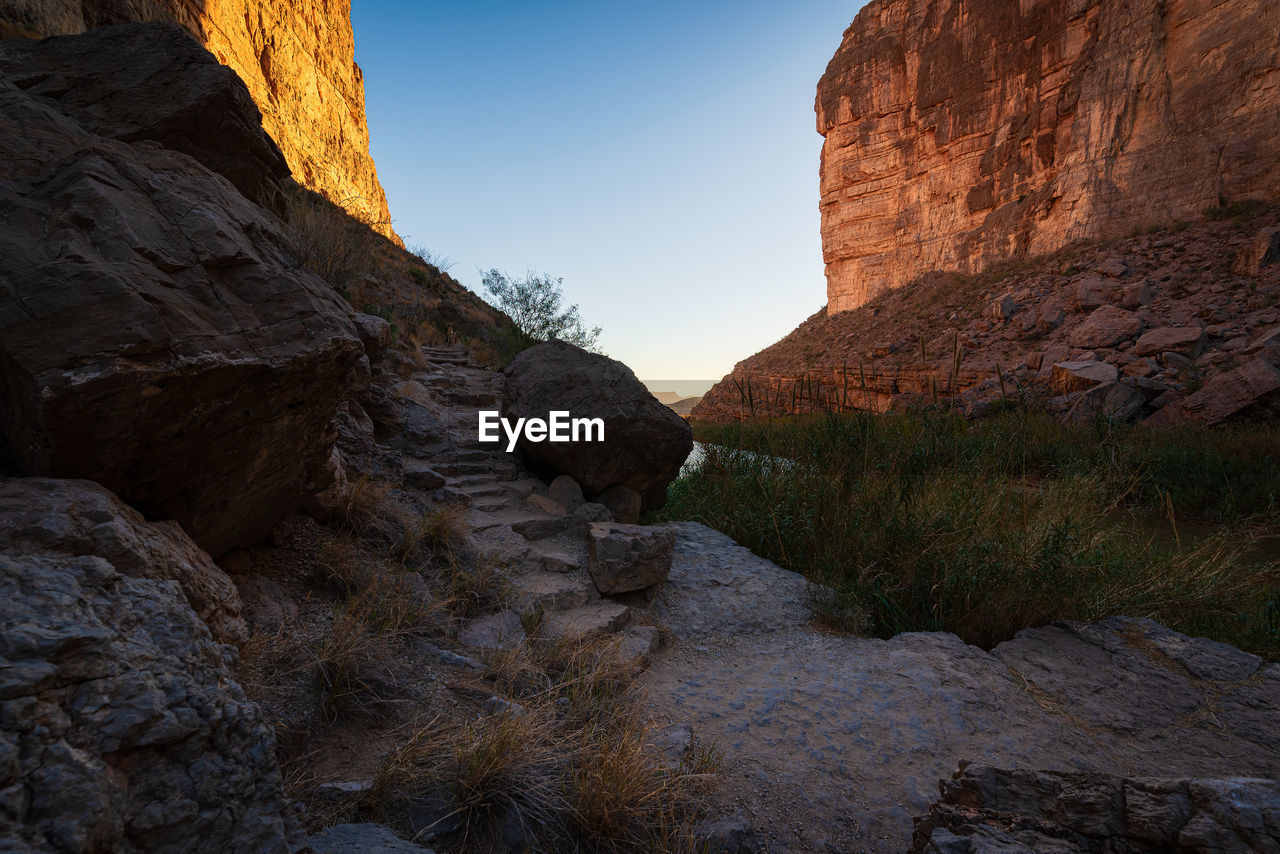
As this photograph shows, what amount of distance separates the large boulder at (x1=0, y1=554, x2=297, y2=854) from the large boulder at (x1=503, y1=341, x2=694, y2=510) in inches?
131

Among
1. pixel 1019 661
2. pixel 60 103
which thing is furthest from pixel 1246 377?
pixel 60 103

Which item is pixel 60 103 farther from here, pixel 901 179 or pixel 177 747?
pixel 901 179

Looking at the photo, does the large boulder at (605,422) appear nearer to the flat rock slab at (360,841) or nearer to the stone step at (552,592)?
the stone step at (552,592)

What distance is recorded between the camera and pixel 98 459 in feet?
5.20

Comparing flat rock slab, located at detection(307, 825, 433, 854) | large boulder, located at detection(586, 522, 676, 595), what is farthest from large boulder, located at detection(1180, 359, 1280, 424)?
flat rock slab, located at detection(307, 825, 433, 854)

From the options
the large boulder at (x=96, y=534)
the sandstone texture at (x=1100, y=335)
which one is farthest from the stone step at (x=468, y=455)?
the large boulder at (x=96, y=534)

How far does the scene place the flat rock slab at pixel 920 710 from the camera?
2.03 meters

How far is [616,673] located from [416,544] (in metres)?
1.54

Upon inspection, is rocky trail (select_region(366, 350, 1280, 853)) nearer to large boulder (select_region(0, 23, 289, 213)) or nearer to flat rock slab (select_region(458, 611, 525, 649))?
flat rock slab (select_region(458, 611, 525, 649))

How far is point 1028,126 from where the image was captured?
21.4 m

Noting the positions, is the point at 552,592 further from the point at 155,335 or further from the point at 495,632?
the point at 155,335

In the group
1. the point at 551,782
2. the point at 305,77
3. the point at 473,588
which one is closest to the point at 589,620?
the point at 473,588

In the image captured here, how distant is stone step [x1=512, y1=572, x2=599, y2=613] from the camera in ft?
10.6

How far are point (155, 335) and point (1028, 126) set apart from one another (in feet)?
93.2
